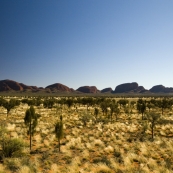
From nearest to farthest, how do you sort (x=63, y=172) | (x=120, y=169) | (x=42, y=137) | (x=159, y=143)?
(x=63, y=172) → (x=120, y=169) → (x=159, y=143) → (x=42, y=137)

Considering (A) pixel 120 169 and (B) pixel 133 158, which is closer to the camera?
(A) pixel 120 169

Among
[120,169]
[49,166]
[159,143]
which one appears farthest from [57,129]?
[159,143]

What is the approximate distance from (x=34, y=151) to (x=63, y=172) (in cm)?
631

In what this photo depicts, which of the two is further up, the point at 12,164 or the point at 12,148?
the point at 12,148

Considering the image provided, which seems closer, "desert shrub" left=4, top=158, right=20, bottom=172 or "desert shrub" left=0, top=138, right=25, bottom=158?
"desert shrub" left=4, top=158, right=20, bottom=172

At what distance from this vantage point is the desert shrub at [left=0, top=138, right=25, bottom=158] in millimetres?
15023

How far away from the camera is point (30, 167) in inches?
489

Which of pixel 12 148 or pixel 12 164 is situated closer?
pixel 12 164

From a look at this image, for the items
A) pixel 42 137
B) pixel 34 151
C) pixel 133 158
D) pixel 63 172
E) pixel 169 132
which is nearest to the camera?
pixel 63 172

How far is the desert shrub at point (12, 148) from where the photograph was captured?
15.0m

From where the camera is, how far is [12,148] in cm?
1537

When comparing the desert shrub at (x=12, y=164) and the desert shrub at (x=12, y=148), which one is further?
the desert shrub at (x=12, y=148)

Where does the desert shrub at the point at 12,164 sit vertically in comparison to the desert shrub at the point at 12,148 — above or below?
below

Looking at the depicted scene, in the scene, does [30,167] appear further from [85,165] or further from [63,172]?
[85,165]
